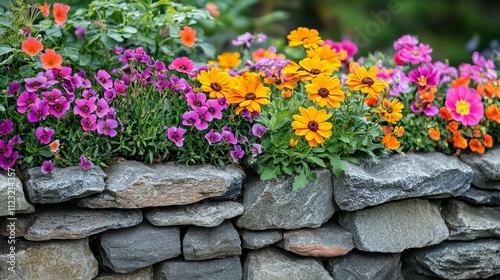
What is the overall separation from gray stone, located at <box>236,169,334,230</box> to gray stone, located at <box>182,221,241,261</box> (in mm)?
59

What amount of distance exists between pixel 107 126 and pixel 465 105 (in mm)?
1334

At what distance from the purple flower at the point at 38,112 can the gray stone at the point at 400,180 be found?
38.4 inches

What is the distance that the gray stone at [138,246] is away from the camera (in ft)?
6.41

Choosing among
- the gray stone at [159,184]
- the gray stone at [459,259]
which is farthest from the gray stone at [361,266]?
the gray stone at [159,184]

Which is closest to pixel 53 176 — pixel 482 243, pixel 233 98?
pixel 233 98

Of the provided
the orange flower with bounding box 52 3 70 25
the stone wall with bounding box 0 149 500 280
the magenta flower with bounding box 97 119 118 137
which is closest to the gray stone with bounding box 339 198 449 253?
the stone wall with bounding box 0 149 500 280

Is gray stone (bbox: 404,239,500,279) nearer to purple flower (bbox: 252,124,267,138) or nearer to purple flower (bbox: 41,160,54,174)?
purple flower (bbox: 252,124,267,138)

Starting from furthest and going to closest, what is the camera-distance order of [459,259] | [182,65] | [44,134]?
1. [459,259]
2. [182,65]
3. [44,134]

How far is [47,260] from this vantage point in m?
1.90

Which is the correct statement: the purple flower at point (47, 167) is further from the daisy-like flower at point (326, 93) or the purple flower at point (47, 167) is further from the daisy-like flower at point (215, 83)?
the daisy-like flower at point (326, 93)

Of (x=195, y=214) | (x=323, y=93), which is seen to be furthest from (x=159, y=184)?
(x=323, y=93)

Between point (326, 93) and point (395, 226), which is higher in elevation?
point (326, 93)

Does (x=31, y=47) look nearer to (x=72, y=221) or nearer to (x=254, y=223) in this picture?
(x=72, y=221)

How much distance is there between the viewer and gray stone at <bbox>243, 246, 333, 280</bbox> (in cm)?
210
